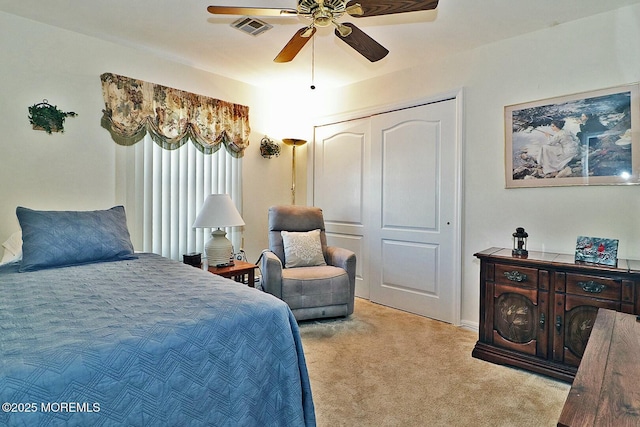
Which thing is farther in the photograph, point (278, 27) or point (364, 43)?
point (278, 27)

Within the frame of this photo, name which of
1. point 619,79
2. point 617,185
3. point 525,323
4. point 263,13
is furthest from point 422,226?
point 263,13

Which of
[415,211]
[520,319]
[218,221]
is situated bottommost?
[520,319]

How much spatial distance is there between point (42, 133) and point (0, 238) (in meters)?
0.83

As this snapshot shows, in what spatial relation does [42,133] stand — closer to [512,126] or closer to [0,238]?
[0,238]

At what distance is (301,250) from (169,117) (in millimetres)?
1795

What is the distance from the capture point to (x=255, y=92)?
13.1 feet

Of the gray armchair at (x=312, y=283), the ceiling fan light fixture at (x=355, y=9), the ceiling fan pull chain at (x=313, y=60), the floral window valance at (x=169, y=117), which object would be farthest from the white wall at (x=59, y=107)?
the ceiling fan light fixture at (x=355, y=9)

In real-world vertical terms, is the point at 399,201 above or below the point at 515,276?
above

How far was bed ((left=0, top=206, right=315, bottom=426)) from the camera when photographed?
93 cm

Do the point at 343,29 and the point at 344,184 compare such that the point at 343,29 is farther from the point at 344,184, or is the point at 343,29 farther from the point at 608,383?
the point at 344,184

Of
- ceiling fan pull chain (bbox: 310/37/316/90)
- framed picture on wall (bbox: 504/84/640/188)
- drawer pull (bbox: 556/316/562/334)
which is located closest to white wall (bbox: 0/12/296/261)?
ceiling fan pull chain (bbox: 310/37/316/90)

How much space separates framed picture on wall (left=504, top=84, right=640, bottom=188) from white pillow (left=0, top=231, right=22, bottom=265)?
12.0ft

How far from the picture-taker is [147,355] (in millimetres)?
1089

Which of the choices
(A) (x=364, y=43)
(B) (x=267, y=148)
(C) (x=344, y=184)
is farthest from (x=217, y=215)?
(A) (x=364, y=43)
